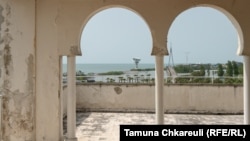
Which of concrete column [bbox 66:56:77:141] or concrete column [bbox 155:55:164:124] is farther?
concrete column [bbox 66:56:77:141]

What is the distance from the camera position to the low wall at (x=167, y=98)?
15195mm

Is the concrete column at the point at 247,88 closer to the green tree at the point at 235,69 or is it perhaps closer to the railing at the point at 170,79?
the railing at the point at 170,79

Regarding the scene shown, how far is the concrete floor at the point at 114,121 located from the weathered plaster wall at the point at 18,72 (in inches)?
83.7

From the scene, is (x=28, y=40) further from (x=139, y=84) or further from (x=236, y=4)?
(x=139, y=84)

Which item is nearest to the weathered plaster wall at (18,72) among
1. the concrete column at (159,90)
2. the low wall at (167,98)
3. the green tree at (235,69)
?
the concrete column at (159,90)

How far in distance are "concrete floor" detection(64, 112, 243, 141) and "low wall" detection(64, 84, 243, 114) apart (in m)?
0.73

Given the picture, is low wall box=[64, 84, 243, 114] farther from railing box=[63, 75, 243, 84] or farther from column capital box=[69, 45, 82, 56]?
column capital box=[69, 45, 82, 56]

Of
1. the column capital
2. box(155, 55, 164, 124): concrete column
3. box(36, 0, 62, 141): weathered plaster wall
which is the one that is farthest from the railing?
box(155, 55, 164, 124): concrete column

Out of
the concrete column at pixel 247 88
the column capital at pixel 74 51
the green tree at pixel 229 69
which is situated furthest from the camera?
the green tree at pixel 229 69

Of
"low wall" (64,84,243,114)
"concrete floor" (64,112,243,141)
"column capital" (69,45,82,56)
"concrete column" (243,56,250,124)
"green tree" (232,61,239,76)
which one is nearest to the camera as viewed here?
"concrete column" (243,56,250,124)

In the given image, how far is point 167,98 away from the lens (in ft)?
50.9

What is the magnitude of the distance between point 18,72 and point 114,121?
5959 mm

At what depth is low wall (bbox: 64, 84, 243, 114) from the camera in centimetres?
1520

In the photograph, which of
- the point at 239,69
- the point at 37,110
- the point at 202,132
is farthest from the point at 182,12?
the point at 239,69
